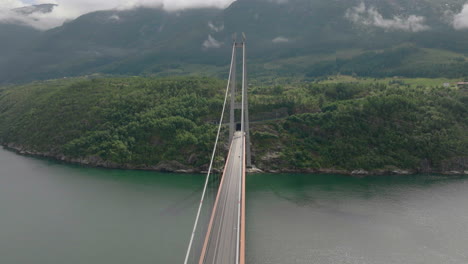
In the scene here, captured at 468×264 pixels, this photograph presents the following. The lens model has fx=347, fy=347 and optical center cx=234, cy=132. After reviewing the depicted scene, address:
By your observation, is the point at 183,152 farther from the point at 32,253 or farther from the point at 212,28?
the point at 212,28

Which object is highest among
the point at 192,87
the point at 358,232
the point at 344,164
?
the point at 192,87

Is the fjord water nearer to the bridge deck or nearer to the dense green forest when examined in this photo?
the dense green forest

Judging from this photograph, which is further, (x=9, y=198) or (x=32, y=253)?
(x=9, y=198)

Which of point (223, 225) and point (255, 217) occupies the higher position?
point (223, 225)

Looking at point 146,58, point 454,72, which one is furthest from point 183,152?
point 146,58

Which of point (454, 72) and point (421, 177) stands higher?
point (454, 72)

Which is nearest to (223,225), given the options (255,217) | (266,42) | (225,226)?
(225,226)

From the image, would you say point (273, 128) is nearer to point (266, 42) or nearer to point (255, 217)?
point (255, 217)
